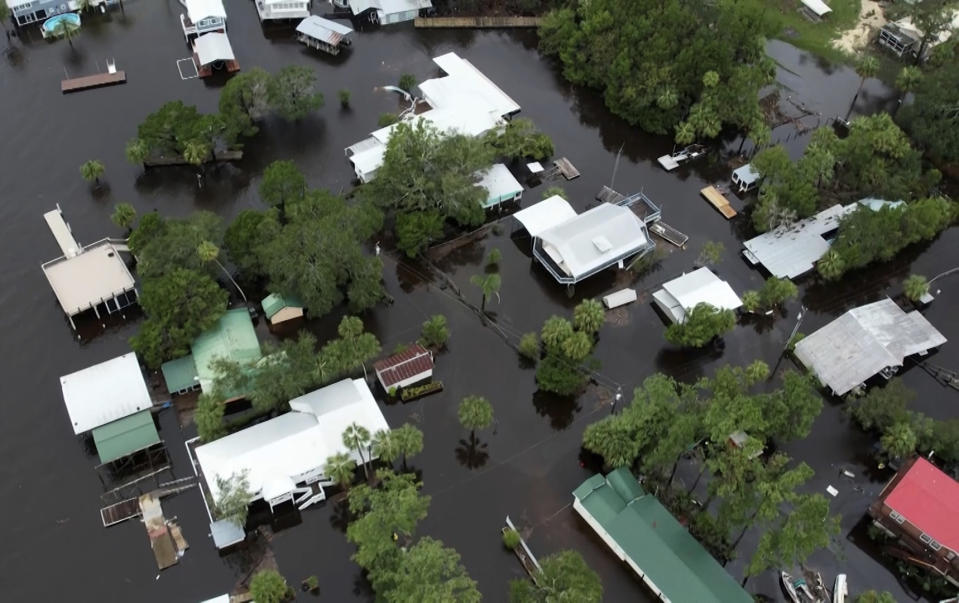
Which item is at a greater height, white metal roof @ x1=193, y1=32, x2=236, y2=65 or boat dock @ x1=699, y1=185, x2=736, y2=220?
white metal roof @ x1=193, y1=32, x2=236, y2=65

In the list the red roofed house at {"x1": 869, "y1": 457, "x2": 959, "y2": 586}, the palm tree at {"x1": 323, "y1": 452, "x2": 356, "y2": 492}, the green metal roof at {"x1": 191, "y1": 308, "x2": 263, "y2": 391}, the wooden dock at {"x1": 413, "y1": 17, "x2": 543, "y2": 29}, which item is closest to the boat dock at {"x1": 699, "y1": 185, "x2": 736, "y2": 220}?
the red roofed house at {"x1": 869, "y1": 457, "x2": 959, "y2": 586}

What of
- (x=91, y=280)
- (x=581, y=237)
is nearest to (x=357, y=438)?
(x=581, y=237)

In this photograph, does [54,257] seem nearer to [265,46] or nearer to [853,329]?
[265,46]

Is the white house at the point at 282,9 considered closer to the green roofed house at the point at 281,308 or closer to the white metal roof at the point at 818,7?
the green roofed house at the point at 281,308

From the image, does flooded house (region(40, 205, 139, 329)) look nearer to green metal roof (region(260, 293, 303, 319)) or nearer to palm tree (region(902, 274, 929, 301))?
green metal roof (region(260, 293, 303, 319))

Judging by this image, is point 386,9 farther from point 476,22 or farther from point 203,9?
point 203,9

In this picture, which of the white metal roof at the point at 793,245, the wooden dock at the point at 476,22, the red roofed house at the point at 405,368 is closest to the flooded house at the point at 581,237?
the white metal roof at the point at 793,245
